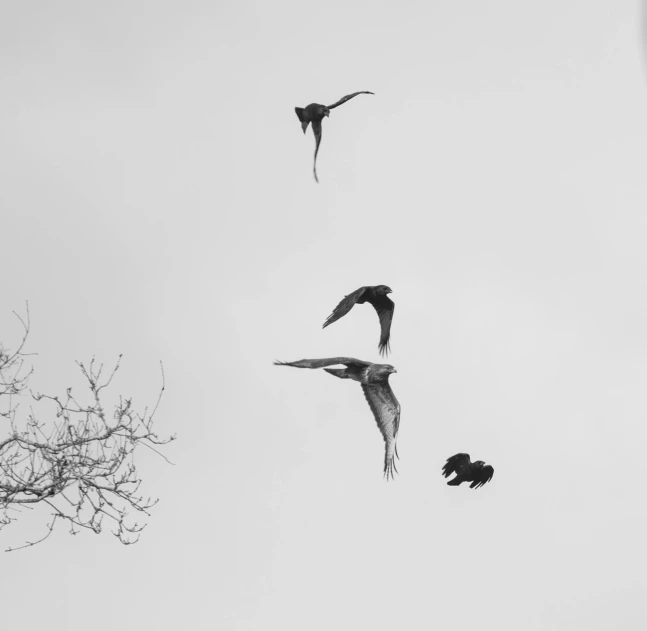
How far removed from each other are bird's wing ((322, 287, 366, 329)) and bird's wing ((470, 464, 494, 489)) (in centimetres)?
333

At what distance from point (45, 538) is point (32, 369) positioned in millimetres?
1984

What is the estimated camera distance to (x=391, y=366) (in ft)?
60.7

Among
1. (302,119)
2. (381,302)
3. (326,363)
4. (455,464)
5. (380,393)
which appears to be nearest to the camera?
(326,363)

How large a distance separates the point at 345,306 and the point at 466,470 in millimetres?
3460

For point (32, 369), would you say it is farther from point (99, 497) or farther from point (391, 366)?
point (391, 366)

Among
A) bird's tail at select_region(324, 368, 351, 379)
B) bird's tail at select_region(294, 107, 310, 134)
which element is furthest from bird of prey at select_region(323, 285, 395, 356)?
bird's tail at select_region(294, 107, 310, 134)

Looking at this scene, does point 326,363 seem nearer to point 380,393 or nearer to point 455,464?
point 380,393

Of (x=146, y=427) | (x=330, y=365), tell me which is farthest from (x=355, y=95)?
(x=146, y=427)

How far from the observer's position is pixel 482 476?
65.5 ft

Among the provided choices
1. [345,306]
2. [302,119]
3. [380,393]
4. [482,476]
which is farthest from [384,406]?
[302,119]

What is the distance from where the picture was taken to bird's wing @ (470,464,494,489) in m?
19.8

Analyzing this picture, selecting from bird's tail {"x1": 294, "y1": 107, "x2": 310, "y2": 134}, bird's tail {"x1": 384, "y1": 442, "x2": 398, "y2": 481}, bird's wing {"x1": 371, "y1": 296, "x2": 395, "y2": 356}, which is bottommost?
bird's tail {"x1": 384, "y1": 442, "x2": 398, "y2": 481}

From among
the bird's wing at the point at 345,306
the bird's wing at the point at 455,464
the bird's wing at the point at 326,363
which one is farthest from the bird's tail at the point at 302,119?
the bird's wing at the point at 455,464

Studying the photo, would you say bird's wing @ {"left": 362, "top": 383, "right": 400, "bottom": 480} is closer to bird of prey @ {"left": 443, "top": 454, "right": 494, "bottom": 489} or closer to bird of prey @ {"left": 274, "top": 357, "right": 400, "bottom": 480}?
bird of prey @ {"left": 274, "top": 357, "right": 400, "bottom": 480}
